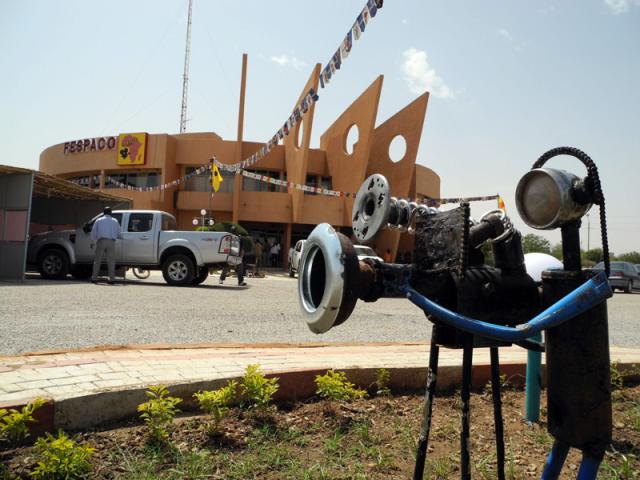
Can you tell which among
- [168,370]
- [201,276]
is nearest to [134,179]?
[201,276]

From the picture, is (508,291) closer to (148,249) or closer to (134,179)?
(148,249)

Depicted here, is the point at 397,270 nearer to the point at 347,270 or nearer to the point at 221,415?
the point at 347,270

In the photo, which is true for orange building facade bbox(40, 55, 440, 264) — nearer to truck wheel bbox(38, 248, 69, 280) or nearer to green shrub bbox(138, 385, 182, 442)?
truck wheel bbox(38, 248, 69, 280)

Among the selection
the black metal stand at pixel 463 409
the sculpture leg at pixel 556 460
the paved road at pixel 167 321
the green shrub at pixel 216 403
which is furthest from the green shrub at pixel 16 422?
the paved road at pixel 167 321

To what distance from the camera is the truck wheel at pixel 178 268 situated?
12.8 m

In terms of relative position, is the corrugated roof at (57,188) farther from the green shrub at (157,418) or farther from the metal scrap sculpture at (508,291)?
the metal scrap sculpture at (508,291)

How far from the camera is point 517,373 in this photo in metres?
3.60

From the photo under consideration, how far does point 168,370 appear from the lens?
10.6ft

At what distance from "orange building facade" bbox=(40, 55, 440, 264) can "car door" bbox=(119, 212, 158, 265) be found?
15636mm

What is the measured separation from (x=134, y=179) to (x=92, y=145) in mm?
3574

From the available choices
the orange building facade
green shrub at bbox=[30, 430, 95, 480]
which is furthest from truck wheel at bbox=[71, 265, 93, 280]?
the orange building facade

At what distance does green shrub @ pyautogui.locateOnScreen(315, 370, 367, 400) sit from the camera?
286 centimetres

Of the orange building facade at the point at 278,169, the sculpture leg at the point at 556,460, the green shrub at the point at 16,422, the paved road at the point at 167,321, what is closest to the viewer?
the sculpture leg at the point at 556,460

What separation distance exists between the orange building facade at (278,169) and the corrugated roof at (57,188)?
13.8 meters
